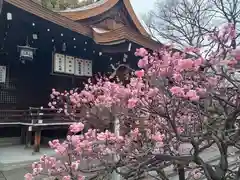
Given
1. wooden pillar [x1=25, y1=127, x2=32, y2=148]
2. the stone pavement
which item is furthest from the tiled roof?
the stone pavement

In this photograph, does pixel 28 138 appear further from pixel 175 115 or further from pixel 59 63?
pixel 175 115

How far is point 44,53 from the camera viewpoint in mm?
8414

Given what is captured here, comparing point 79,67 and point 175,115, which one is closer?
point 175,115

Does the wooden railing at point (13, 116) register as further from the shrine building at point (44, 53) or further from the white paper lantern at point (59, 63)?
the white paper lantern at point (59, 63)

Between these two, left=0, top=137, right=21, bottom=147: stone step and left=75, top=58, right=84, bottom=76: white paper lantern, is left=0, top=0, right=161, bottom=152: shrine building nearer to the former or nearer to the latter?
left=75, top=58, right=84, bottom=76: white paper lantern

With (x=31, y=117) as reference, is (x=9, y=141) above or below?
below

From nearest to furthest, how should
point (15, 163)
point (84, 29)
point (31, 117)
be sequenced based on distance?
point (15, 163) < point (31, 117) < point (84, 29)

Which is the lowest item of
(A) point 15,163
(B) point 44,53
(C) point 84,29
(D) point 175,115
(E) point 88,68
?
(A) point 15,163

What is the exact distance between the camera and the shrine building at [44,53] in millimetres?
6594

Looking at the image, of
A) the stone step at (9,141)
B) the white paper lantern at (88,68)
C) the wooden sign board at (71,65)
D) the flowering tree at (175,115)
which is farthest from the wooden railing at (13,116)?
the flowering tree at (175,115)

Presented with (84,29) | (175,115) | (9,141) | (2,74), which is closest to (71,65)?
(84,29)

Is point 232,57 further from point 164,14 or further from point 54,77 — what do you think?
point 164,14

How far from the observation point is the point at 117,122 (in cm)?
354

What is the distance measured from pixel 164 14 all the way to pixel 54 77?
686 inches
